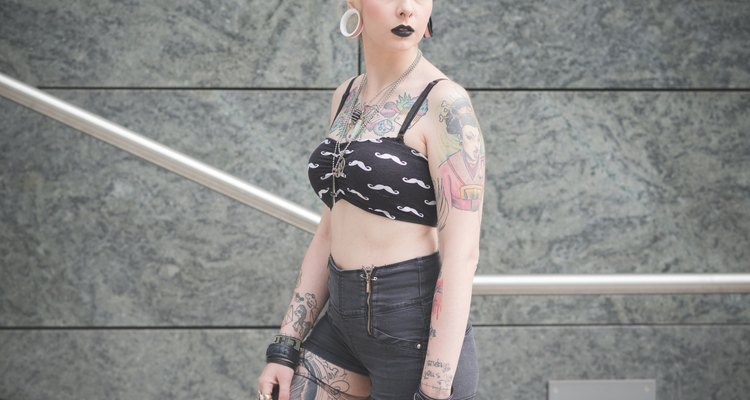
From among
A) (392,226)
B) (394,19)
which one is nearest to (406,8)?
(394,19)

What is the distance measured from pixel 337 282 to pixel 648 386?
2386 millimetres

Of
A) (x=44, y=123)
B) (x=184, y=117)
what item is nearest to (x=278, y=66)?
(x=184, y=117)

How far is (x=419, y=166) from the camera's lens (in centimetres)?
194

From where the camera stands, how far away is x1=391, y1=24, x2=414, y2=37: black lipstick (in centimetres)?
199

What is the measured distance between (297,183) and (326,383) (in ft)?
5.82

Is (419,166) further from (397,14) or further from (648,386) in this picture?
(648,386)

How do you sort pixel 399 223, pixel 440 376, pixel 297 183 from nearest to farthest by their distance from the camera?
1. pixel 440 376
2. pixel 399 223
3. pixel 297 183

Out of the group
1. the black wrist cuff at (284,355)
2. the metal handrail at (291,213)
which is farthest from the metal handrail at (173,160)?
the black wrist cuff at (284,355)

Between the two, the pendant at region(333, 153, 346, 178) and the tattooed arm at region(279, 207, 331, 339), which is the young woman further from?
the tattooed arm at region(279, 207, 331, 339)

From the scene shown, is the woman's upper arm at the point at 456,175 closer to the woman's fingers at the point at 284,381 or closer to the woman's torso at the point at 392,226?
the woman's torso at the point at 392,226

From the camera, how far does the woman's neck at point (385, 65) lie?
206cm

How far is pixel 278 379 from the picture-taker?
7.13 ft

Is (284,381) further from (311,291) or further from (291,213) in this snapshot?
(291,213)

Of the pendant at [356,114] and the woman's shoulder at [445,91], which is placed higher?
the woman's shoulder at [445,91]
